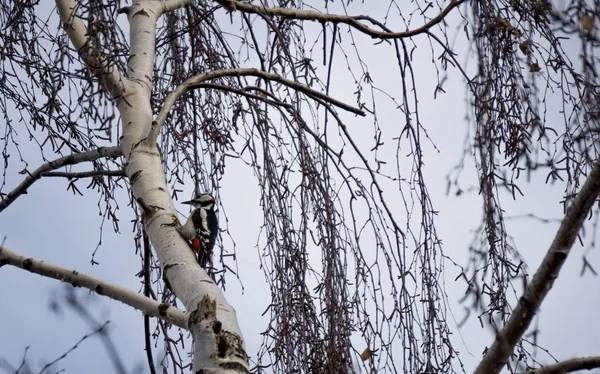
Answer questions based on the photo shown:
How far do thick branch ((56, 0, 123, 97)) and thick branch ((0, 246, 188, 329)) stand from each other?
61 centimetres

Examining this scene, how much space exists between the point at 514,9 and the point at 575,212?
1.21m

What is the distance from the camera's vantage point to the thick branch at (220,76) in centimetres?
261

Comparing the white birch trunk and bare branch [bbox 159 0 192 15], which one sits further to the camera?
bare branch [bbox 159 0 192 15]

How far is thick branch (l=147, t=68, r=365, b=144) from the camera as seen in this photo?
103 inches

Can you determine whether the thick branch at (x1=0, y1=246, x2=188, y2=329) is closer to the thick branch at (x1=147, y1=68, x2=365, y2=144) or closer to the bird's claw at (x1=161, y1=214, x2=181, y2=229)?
the bird's claw at (x1=161, y1=214, x2=181, y2=229)

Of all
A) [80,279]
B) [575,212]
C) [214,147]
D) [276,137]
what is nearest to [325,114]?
[276,137]

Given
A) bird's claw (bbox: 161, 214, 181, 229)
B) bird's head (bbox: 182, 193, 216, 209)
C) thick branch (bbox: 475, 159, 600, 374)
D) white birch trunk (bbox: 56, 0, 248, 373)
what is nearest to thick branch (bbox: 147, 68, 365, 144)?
white birch trunk (bbox: 56, 0, 248, 373)

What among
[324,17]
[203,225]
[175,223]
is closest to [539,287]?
[175,223]

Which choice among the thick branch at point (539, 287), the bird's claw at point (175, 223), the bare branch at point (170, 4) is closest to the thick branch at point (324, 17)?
the bare branch at point (170, 4)

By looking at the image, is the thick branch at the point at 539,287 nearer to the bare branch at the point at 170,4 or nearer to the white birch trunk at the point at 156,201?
the white birch trunk at the point at 156,201

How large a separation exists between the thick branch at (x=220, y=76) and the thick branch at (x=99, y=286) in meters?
0.54

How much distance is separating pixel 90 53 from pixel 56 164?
0.54 meters

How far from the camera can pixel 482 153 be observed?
6.84ft

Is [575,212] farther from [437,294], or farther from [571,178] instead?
[437,294]
